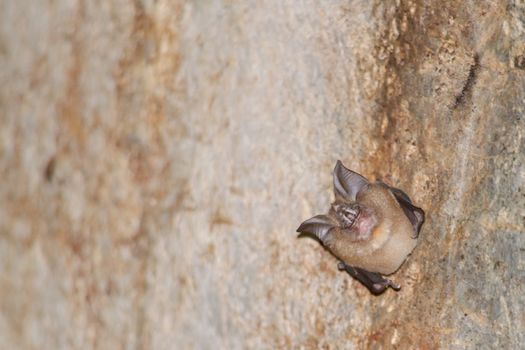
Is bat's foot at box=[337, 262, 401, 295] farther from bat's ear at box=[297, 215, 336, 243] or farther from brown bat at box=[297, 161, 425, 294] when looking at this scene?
bat's ear at box=[297, 215, 336, 243]

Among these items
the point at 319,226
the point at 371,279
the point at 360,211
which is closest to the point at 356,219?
the point at 360,211

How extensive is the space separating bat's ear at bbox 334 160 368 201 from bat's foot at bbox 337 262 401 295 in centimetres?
32

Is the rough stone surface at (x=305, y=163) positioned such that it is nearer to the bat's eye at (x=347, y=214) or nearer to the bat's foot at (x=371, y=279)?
the bat's foot at (x=371, y=279)

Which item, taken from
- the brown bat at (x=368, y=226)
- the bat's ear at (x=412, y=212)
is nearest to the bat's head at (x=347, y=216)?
the brown bat at (x=368, y=226)

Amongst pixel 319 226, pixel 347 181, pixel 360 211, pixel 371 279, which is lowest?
pixel 371 279

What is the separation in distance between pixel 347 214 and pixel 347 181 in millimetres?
148

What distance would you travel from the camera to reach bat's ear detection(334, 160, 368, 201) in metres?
3.72

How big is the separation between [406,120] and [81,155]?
209 cm

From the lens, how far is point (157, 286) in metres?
4.43

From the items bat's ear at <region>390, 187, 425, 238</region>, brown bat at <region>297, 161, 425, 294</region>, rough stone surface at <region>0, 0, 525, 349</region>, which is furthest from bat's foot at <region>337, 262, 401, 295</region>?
bat's ear at <region>390, 187, 425, 238</region>

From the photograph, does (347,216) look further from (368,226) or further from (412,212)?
(412,212)

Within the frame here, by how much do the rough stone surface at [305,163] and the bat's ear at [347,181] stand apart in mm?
232

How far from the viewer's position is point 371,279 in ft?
12.4

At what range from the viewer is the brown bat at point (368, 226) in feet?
12.3
